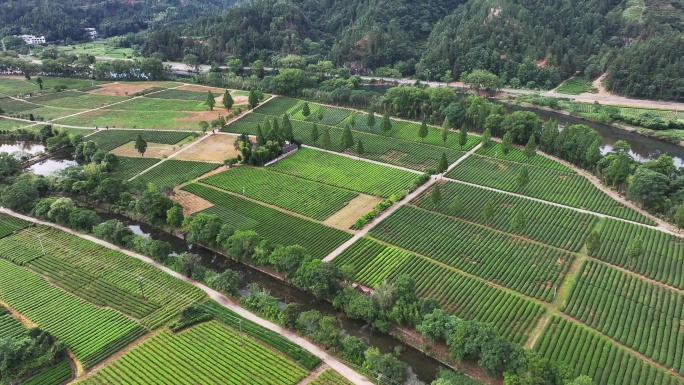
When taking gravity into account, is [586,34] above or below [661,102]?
above

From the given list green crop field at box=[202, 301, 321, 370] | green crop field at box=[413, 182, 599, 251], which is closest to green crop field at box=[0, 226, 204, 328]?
green crop field at box=[202, 301, 321, 370]

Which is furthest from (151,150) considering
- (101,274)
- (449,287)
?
(449,287)

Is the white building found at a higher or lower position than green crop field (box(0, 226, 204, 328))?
higher

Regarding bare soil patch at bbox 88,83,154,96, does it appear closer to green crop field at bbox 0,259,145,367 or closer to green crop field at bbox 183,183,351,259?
green crop field at bbox 183,183,351,259

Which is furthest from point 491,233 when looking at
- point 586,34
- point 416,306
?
Result: point 586,34

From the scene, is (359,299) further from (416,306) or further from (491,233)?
(491,233)

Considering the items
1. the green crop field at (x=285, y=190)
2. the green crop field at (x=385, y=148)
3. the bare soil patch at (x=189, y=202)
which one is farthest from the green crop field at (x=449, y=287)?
the green crop field at (x=385, y=148)

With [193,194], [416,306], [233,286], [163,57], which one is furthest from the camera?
Answer: [163,57]

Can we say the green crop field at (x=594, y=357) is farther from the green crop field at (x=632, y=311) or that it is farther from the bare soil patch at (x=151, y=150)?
the bare soil patch at (x=151, y=150)
